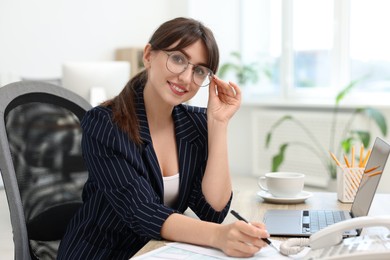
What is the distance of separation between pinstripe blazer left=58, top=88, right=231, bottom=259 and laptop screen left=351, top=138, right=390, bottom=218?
1.10ft

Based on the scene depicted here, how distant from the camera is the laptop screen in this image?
127cm

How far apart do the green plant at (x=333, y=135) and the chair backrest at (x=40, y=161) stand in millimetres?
2775

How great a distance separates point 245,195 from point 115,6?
4.37 metres

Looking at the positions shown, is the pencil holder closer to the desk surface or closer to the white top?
the desk surface

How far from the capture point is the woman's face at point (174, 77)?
1422mm

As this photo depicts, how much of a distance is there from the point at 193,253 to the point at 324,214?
45cm

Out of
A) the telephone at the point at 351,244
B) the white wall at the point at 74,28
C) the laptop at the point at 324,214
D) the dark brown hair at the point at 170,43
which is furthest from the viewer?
the white wall at the point at 74,28

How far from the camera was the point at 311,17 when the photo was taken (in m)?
5.12

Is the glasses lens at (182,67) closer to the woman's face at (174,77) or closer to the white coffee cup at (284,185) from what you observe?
the woman's face at (174,77)

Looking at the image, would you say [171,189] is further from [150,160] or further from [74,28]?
[74,28]

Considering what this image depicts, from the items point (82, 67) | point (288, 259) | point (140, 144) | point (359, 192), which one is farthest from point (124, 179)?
point (82, 67)

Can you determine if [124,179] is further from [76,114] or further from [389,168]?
[389,168]

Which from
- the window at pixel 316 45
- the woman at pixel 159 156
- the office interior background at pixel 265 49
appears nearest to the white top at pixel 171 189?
the woman at pixel 159 156

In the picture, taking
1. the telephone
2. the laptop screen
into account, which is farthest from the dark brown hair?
the telephone
